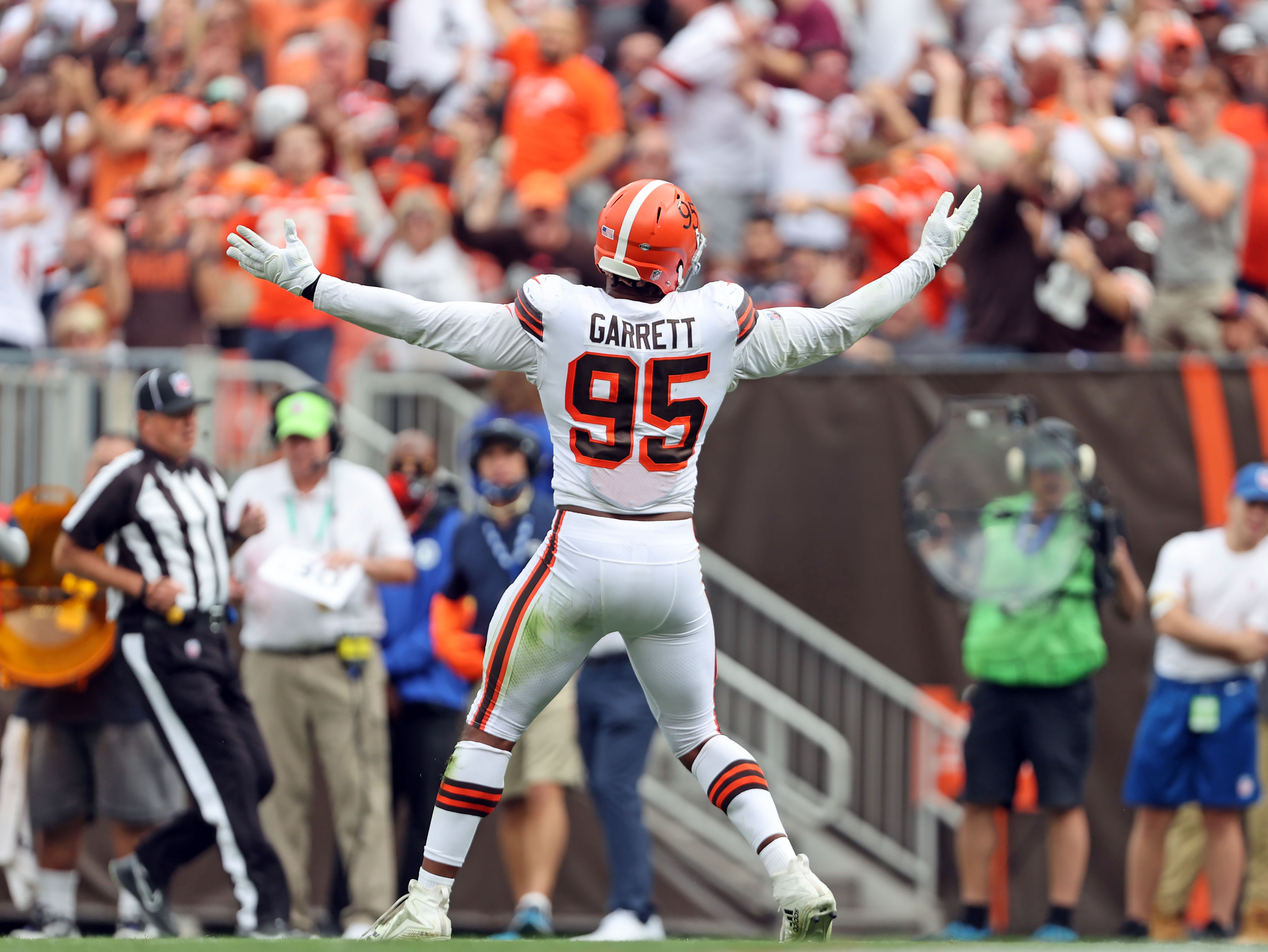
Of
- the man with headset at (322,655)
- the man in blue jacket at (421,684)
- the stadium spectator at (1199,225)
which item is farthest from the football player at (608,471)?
the stadium spectator at (1199,225)

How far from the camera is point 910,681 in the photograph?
9.74 metres

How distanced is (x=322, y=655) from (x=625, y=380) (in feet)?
11.3

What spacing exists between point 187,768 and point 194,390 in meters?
2.31

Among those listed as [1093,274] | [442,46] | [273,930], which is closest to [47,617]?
[273,930]

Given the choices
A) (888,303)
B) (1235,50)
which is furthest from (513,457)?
(1235,50)

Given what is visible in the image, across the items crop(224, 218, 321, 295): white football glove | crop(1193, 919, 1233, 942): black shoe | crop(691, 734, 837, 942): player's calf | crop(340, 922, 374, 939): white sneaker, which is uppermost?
crop(224, 218, 321, 295): white football glove

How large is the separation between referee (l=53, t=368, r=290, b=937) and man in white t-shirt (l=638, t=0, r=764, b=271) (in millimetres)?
5199

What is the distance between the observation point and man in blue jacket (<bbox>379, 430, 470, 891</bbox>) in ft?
28.1

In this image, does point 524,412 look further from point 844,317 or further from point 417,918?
point 417,918

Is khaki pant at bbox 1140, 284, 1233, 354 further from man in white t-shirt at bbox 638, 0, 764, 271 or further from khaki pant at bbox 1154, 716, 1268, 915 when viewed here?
man in white t-shirt at bbox 638, 0, 764, 271

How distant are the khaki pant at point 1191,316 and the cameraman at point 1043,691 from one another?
7.06 feet


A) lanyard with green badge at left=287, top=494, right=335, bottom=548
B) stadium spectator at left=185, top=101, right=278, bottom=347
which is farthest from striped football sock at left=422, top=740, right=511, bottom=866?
stadium spectator at left=185, top=101, right=278, bottom=347

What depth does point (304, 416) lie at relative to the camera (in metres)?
8.18

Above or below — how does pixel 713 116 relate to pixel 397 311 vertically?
above
